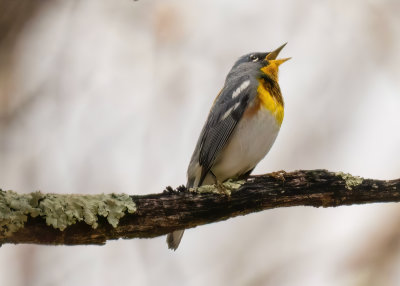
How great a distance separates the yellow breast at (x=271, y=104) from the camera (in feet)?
16.4

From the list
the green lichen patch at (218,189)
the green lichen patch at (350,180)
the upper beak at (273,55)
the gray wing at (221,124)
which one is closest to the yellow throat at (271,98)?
the gray wing at (221,124)

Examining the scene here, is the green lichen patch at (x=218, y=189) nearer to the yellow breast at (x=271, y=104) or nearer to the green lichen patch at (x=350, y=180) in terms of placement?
the green lichen patch at (x=350, y=180)

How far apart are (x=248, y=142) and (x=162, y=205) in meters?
1.85

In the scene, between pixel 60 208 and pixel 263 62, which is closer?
pixel 60 208

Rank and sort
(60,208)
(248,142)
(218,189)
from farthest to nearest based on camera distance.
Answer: (248,142), (218,189), (60,208)

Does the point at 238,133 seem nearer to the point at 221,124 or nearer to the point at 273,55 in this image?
the point at 221,124

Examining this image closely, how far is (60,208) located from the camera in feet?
9.55

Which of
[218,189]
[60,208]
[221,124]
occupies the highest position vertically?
[221,124]

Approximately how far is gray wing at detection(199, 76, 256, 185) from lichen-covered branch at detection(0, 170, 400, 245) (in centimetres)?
111

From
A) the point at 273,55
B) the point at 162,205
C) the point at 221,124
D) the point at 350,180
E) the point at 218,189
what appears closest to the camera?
the point at 162,205

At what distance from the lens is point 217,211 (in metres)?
3.54

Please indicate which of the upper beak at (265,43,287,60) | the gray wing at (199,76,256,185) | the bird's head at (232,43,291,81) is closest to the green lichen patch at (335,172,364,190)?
the gray wing at (199,76,256,185)

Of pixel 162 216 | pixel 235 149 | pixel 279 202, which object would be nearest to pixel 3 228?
pixel 162 216

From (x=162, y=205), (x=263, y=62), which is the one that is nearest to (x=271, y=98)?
(x=263, y=62)
